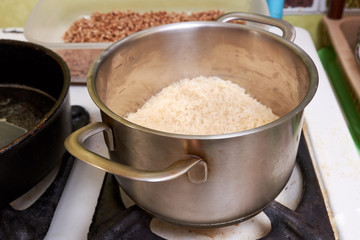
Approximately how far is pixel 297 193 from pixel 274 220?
0.27 ft

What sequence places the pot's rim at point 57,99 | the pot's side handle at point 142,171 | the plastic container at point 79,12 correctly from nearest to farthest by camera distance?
the pot's side handle at point 142,171, the pot's rim at point 57,99, the plastic container at point 79,12

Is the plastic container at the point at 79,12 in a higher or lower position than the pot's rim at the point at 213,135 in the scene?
lower

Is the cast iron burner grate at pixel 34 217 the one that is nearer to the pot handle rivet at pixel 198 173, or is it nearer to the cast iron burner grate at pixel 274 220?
the cast iron burner grate at pixel 274 220

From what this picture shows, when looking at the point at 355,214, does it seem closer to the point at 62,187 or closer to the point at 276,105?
the point at 276,105

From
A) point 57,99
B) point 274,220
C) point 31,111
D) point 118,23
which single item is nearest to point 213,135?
point 274,220

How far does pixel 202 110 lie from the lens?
2.00ft

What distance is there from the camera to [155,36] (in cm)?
62

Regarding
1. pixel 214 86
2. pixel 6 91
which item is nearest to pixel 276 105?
pixel 214 86

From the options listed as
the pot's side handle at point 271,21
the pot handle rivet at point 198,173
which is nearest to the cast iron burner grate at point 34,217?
the pot handle rivet at point 198,173

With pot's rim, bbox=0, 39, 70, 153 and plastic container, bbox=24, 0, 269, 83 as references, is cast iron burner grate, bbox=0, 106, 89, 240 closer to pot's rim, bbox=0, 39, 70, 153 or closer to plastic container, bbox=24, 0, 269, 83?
pot's rim, bbox=0, 39, 70, 153

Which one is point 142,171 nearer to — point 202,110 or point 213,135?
point 213,135

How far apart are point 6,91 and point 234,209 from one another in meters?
0.52

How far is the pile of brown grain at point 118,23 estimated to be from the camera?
0.92 m

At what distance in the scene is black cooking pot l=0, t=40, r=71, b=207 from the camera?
490 millimetres
